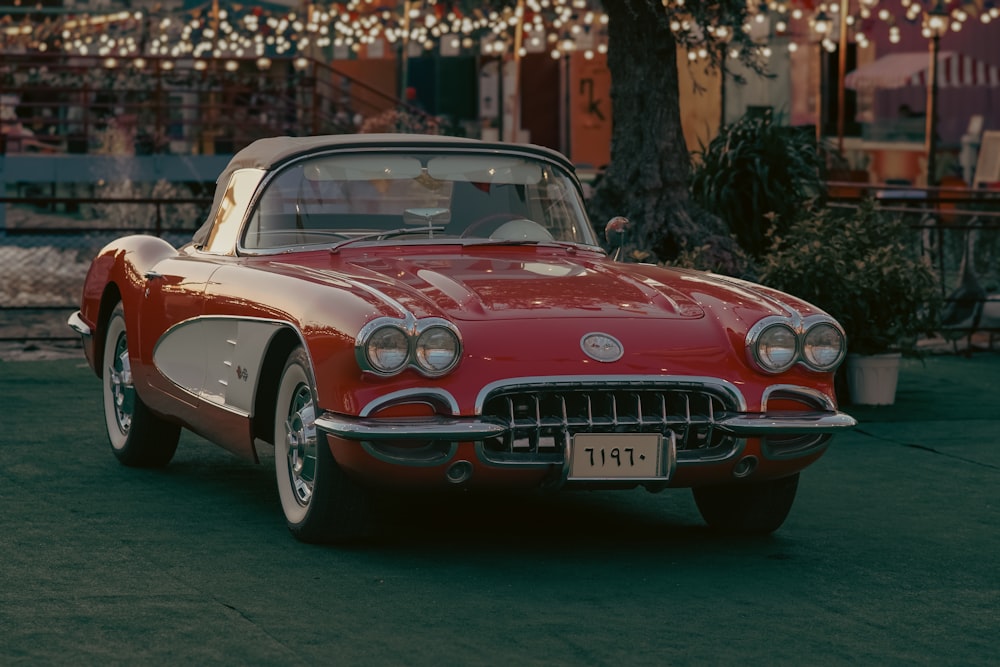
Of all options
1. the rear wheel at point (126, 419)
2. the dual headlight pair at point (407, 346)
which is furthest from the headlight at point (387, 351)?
the rear wheel at point (126, 419)

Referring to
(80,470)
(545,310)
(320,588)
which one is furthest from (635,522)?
(80,470)

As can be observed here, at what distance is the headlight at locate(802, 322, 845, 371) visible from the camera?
19.9 feet

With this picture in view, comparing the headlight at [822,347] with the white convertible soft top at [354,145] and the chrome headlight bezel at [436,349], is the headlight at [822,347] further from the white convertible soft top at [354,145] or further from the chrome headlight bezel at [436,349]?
the white convertible soft top at [354,145]

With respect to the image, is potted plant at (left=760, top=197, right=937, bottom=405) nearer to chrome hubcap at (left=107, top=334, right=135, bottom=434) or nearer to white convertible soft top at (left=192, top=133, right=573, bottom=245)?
white convertible soft top at (left=192, top=133, right=573, bottom=245)

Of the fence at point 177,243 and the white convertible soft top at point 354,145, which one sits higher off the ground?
the white convertible soft top at point 354,145

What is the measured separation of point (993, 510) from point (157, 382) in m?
A: 3.42

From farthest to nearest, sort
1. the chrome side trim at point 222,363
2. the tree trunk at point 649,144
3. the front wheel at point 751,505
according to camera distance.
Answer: the tree trunk at point 649,144
the front wheel at point 751,505
the chrome side trim at point 222,363

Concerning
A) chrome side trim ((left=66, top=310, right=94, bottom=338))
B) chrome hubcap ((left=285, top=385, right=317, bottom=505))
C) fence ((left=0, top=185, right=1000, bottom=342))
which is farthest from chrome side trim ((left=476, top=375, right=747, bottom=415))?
fence ((left=0, top=185, right=1000, bottom=342))

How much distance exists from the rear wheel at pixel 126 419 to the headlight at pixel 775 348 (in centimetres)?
284

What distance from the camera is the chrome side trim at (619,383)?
18.4 feet

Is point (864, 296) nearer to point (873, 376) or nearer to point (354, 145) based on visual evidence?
point (873, 376)

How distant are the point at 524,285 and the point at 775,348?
0.88 metres

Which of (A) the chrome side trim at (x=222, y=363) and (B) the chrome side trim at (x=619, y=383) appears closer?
(B) the chrome side trim at (x=619, y=383)

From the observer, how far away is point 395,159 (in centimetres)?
709
